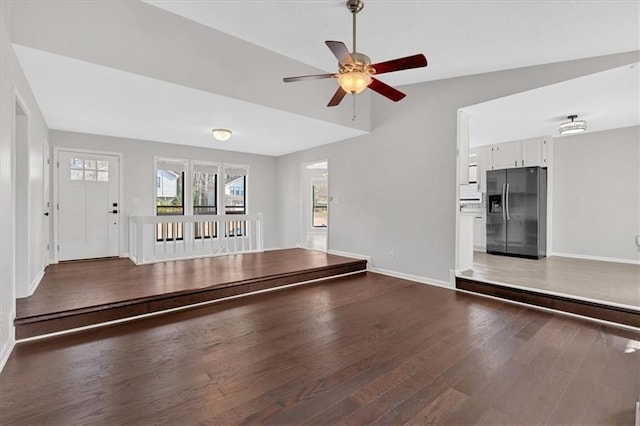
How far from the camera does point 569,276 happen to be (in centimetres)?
435

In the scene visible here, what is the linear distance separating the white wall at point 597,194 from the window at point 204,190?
24.2 ft

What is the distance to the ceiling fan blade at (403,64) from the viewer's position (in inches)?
89.6

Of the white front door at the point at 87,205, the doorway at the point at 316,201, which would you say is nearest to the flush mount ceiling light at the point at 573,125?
the doorway at the point at 316,201

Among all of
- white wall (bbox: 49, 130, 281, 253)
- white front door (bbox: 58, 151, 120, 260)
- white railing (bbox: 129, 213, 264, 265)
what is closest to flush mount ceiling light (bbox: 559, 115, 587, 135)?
white railing (bbox: 129, 213, 264, 265)

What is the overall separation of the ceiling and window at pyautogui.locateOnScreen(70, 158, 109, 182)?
0.91 meters

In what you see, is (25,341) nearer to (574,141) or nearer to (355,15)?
(355,15)

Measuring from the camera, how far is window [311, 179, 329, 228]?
11125 millimetres

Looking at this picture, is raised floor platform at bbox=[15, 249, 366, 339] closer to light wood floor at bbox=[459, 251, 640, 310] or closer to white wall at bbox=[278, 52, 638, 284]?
white wall at bbox=[278, 52, 638, 284]

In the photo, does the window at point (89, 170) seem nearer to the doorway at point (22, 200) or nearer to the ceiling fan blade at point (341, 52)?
the doorway at point (22, 200)

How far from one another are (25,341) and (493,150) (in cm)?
795

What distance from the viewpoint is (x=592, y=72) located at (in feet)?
10.4

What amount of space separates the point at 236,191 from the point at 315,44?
4.71m

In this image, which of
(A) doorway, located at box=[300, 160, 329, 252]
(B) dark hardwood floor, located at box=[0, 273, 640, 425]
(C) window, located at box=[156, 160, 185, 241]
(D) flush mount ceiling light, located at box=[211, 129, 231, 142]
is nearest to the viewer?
(B) dark hardwood floor, located at box=[0, 273, 640, 425]

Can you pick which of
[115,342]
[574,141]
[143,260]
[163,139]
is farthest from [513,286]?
[163,139]
